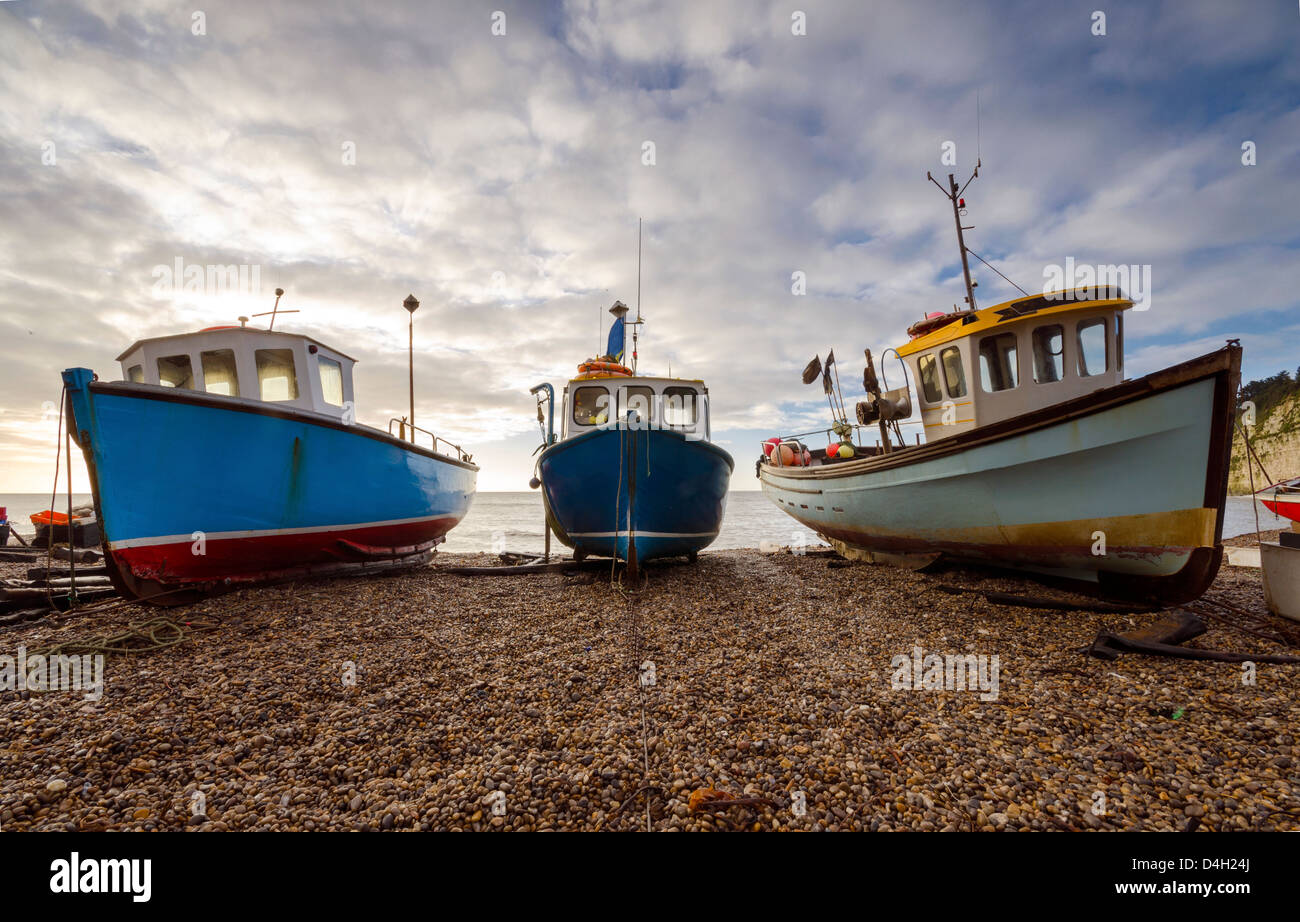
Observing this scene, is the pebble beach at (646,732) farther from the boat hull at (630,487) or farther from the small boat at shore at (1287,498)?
the small boat at shore at (1287,498)

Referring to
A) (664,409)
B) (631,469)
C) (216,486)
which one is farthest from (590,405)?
(216,486)

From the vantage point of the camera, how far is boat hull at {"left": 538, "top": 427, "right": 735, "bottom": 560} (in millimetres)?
7801

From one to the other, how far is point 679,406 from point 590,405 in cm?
184

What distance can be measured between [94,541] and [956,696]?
62.6 ft

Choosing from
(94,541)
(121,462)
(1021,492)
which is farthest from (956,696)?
(94,541)

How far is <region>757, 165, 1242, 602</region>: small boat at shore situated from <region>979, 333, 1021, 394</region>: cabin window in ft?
0.07

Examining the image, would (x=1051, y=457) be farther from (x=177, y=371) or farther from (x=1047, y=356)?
(x=177, y=371)

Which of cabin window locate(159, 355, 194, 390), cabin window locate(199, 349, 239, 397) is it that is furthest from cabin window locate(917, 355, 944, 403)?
cabin window locate(159, 355, 194, 390)

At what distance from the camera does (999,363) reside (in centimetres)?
746

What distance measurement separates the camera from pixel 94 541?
1279 cm

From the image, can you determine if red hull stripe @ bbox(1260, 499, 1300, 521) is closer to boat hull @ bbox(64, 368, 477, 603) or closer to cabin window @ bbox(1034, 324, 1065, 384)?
cabin window @ bbox(1034, 324, 1065, 384)

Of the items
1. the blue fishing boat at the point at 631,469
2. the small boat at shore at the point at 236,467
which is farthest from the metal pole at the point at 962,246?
the small boat at shore at the point at 236,467

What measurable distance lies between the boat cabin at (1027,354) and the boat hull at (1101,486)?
5.01ft
